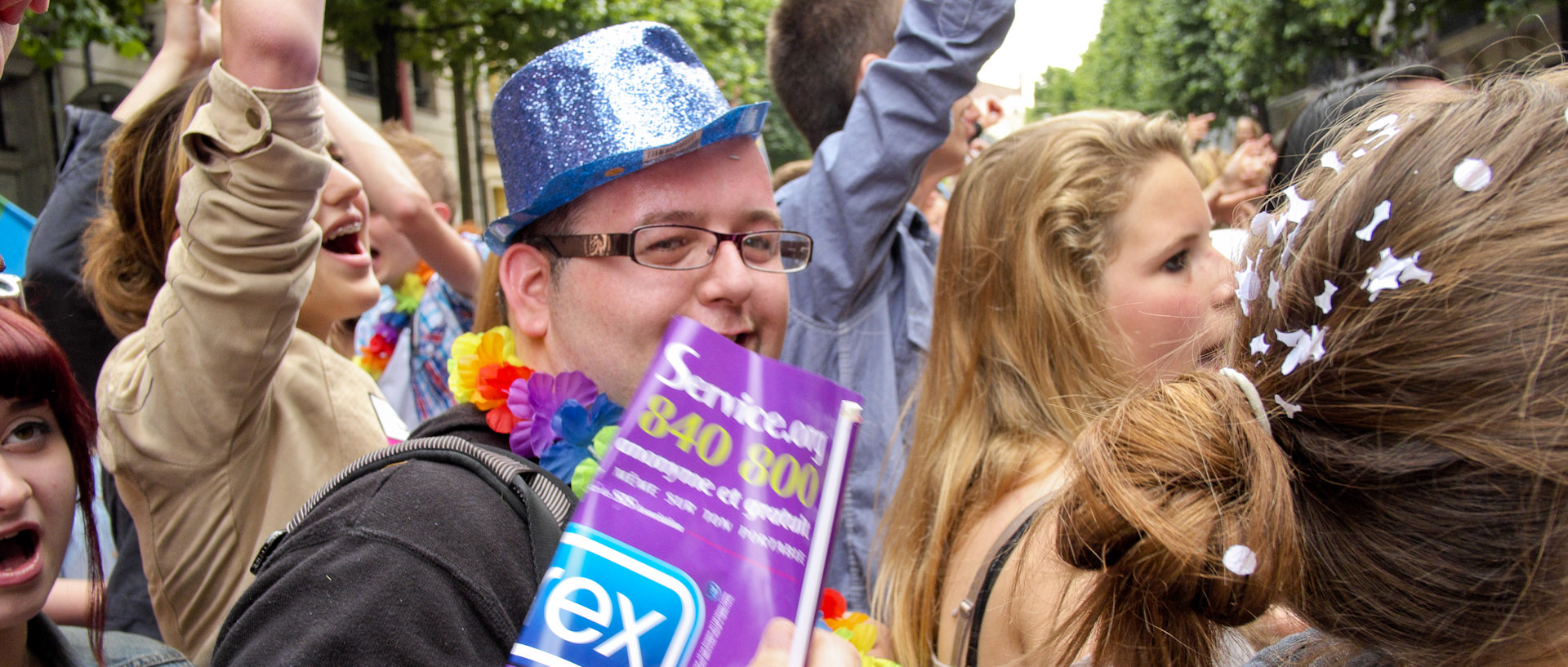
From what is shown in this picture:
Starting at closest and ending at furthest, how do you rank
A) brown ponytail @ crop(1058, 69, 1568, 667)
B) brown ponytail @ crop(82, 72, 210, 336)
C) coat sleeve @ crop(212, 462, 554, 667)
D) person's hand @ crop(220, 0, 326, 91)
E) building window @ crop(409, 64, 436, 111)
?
brown ponytail @ crop(1058, 69, 1568, 667) → coat sleeve @ crop(212, 462, 554, 667) → person's hand @ crop(220, 0, 326, 91) → brown ponytail @ crop(82, 72, 210, 336) → building window @ crop(409, 64, 436, 111)

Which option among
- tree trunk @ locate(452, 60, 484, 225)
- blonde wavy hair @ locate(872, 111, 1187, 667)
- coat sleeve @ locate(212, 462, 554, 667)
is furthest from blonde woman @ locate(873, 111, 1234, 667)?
tree trunk @ locate(452, 60, 484, 225)

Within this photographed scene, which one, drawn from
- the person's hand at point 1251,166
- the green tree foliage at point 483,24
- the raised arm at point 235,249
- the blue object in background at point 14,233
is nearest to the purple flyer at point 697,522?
the raised arm at point 235,249

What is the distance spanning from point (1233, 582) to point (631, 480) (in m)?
0.59

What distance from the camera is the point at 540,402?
5.69 feet

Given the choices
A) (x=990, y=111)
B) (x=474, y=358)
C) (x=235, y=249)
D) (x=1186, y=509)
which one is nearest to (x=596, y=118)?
(x=474, y=358)

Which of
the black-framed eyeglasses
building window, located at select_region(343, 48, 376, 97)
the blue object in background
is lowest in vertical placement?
building window, located at select_region(343, 48, 376, 97)

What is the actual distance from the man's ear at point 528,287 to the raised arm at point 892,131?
0.88 m

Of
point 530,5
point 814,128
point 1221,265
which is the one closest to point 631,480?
point 1221,265

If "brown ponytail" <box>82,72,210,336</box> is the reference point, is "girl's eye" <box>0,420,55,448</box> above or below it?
below

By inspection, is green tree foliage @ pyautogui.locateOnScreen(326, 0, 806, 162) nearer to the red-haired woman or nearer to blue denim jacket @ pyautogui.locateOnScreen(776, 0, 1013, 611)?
blue denim jacket @ pyautogui.locateOnScreen(776, 0, 1013, 611)

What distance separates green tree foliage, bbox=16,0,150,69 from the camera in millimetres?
7492

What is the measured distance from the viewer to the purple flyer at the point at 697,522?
1.00 meters

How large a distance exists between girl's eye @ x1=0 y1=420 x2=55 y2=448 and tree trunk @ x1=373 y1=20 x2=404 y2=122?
1010cm

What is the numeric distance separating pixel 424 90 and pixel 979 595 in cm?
2116
